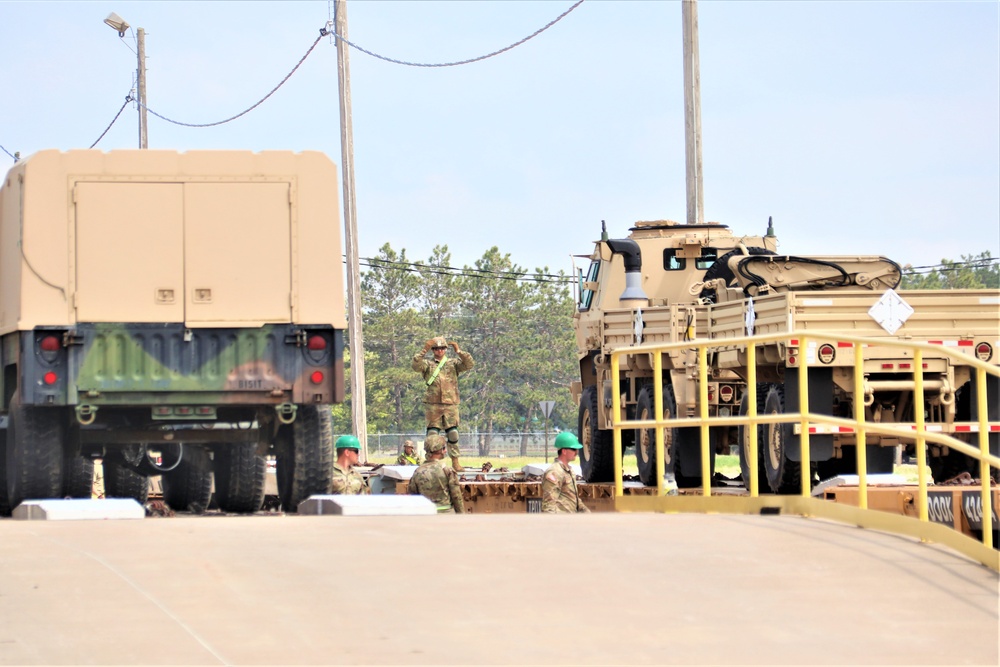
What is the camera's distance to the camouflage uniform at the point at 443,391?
58.9 ft

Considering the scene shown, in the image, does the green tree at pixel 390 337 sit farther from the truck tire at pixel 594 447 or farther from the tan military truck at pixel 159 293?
the tan military truck at pixel 159 293

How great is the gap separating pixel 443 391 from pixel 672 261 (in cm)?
358

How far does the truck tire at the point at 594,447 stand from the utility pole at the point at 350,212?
10468 mm

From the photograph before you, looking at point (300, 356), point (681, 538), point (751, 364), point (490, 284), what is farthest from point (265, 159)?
point (490, 284)

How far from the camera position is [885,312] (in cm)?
1487

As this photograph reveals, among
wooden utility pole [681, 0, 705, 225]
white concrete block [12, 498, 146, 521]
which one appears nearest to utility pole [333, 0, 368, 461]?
wooden utility pole [681, 0, 705, 225]

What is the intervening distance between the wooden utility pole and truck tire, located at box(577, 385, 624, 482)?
6.09 meters

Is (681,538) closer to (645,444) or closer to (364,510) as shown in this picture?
(364,510)

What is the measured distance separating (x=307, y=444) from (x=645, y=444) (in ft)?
20.2

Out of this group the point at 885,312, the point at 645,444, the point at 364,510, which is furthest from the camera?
the point at 645,444

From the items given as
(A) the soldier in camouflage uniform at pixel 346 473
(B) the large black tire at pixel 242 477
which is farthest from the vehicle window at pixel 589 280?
(B) the large black tire at pixel 242 477

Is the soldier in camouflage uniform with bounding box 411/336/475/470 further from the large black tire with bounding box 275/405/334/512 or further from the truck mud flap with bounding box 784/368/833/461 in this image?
the large black tire with bounding box 275/405/334/512

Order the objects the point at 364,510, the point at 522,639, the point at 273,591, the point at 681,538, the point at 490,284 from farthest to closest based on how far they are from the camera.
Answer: the point at 490,284, the point at 364,510, the point at 681,538, the point at 273,591, the point at 522,639

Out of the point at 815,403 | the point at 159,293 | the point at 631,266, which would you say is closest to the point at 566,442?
the point at 815,403
